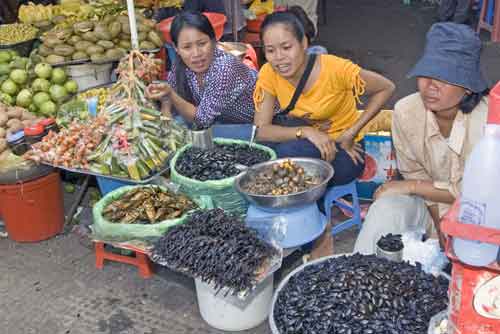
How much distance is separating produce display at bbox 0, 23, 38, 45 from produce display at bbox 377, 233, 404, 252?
14.2 ft

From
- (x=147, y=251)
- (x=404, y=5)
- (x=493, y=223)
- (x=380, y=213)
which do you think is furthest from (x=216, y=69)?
(x=404, y=5)

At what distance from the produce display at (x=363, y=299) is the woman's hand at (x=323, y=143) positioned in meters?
1.00

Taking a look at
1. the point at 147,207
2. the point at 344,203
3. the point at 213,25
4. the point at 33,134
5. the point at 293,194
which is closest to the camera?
the point at 293,194

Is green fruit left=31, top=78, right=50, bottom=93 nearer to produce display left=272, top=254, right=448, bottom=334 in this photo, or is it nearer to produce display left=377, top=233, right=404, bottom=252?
produce display left=272, top=254, right=448, bottom=334

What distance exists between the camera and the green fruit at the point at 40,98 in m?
4.86

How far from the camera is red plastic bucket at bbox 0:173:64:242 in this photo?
3.84 metres

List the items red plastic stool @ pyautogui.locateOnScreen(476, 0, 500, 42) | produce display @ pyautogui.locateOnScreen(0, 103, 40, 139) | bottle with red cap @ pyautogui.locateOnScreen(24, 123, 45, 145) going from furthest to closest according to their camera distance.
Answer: red plastic stool @ pyautogui.locateOnScreen(476, 0, 500, 42) < produce display @ pyautogui.locateOnScreen(0, 103, 40, 139) < bottle with red cap @ pyautogui.locateOnScreen(24, 123, 45, 145)

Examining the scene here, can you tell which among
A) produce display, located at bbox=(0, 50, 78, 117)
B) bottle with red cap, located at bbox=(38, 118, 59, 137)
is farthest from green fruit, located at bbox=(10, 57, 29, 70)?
bottle with red cap, located at bbox=(38, 118, 59, 137)

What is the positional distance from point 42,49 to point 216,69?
7.05ft

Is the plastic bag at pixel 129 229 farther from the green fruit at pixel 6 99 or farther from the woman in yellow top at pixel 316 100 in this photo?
the green fruit at pixel 6 99

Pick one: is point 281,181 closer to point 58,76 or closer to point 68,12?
point 58,76

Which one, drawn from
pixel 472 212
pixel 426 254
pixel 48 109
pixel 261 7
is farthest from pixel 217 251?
pixel 261 7

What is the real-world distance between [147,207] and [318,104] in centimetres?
120

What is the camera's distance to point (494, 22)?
7.79 m
